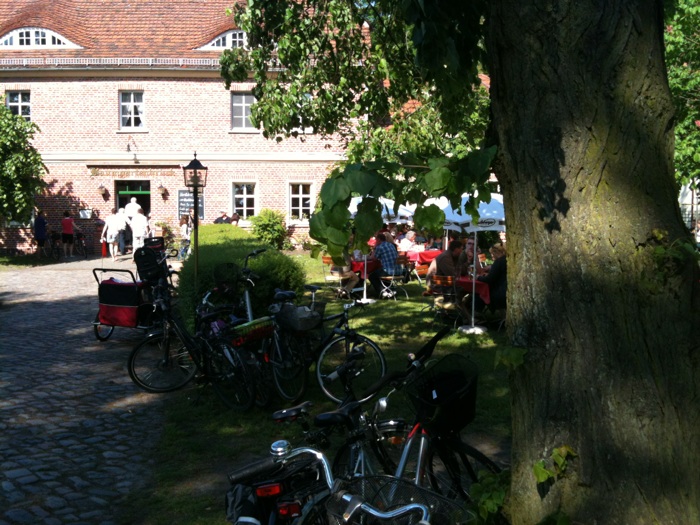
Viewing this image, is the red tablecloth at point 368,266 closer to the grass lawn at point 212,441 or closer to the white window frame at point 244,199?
the grass lawn at point 212,441

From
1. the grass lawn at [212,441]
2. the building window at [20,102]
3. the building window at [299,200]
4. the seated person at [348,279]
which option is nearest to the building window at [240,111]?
the building window at [299,200]

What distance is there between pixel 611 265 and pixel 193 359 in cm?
583

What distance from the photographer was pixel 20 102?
3019cm

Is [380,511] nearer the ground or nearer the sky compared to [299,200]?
nearer the ground

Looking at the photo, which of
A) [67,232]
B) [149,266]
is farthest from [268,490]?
[67,232]

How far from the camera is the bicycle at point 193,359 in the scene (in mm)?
7633

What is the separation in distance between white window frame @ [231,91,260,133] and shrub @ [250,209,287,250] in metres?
3.21

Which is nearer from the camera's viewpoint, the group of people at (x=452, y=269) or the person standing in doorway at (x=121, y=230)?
the group of people at (x=452, y=269)

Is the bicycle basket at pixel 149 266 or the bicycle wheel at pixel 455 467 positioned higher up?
the bicycle basket at pixel 149 266

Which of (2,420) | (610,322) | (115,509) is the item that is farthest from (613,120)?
(2,420)

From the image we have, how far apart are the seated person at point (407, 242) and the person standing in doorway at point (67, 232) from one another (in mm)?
11889

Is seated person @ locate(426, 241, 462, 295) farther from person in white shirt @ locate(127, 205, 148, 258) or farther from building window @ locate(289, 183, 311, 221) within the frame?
building window @ locate(289, 183, 311, 221)

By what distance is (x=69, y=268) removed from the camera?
2361 centimetres

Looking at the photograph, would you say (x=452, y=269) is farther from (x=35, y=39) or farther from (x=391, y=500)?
(x=35, y=39)
